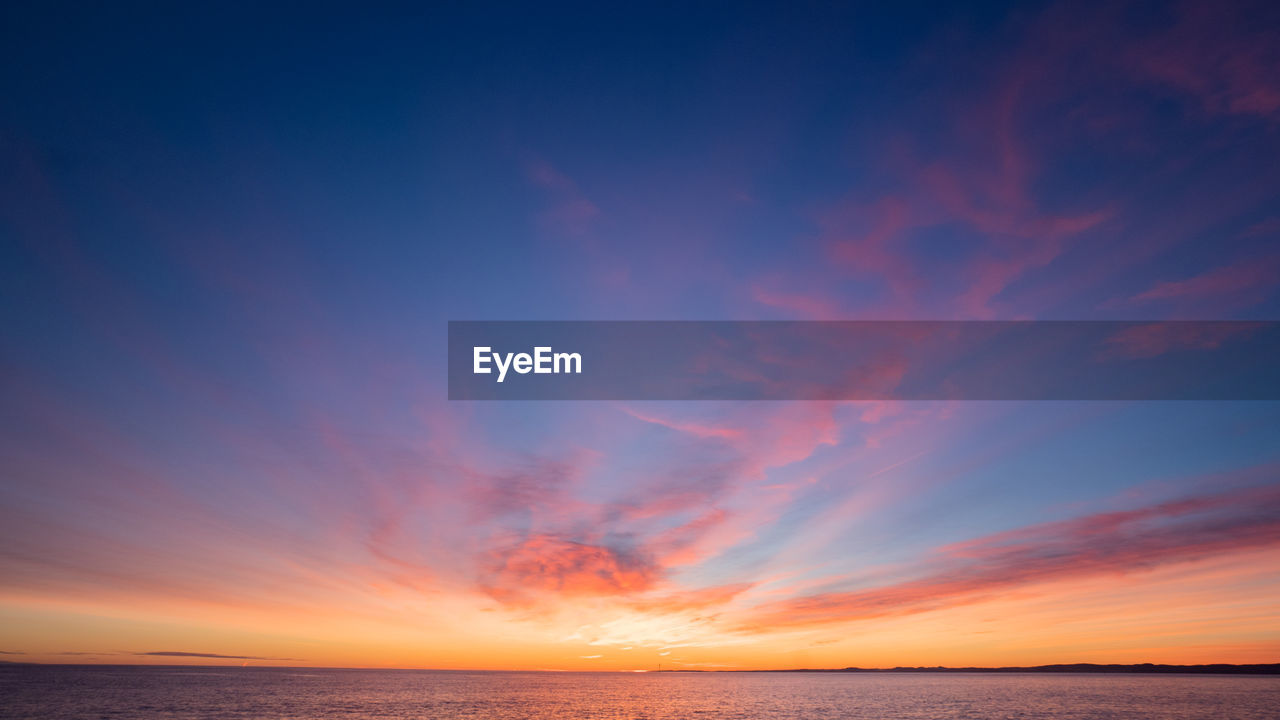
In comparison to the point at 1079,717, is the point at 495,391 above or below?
above

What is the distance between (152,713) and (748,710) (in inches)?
4222

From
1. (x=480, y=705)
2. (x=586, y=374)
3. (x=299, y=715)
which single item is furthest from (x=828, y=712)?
(x=586, y=374)

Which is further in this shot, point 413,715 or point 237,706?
point 237,706

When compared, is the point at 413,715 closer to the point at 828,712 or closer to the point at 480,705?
the point at 480,705

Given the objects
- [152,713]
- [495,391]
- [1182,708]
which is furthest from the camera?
[1182,708]

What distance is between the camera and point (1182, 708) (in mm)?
132500

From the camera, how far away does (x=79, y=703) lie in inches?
5059

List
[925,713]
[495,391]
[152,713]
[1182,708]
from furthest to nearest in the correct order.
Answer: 1. [1182,708]
2. [925,713]
3. [152,713]
4. [495,391]

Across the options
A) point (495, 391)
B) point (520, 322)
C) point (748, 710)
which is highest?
point (520, 322)

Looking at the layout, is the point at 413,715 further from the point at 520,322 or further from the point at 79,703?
the point at 520,322

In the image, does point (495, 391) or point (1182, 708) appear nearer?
point (495, 391)

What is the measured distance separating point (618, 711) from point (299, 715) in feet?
187

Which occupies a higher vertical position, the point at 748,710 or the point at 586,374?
the point at 586,374

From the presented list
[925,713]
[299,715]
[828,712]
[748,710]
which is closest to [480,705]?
[299,715]
